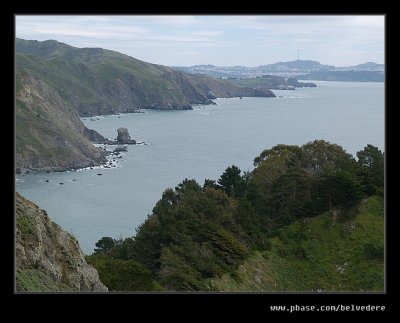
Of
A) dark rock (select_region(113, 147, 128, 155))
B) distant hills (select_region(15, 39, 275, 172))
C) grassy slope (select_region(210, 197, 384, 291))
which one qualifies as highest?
distant hills (select_region(15, 39, 275, 172))

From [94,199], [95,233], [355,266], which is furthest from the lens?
[94,199]

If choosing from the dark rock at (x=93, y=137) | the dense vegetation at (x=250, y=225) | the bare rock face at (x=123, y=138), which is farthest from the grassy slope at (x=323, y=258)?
the dark rock at (x=93, y=137)

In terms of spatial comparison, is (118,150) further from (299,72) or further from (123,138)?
(299,72)

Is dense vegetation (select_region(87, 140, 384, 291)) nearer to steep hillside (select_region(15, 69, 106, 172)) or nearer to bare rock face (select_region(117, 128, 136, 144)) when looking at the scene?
steep hillside (select_region(15, 69, 106, 172))

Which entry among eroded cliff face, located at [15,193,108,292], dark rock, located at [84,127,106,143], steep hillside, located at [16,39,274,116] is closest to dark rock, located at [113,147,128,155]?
dark rock, located at [84,127,106,143]

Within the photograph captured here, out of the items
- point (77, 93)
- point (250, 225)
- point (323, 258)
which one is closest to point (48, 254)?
point (250, 225)
